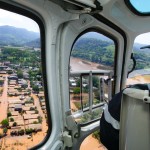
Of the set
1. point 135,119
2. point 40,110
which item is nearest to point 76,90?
point 40,110

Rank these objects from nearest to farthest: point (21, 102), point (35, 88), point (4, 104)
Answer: point (4, 104), point (21, 102), point (35, 88)

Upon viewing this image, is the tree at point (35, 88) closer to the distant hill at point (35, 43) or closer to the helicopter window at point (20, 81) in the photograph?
the helicopter window at point (20, 81)

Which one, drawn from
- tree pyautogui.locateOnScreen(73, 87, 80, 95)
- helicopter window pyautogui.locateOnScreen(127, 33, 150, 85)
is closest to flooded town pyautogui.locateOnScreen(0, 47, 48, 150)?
tree pyautogui.locateOnScreen(73, 87, 80, 95)

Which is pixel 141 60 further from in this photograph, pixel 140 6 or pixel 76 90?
pixel 76 90

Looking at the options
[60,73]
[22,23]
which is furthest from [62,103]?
[22,23]

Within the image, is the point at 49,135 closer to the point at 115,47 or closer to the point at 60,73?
the point at 60,73

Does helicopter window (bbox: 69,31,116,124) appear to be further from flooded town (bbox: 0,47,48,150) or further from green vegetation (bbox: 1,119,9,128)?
green vegetation (bbox: 1,119,9,128)

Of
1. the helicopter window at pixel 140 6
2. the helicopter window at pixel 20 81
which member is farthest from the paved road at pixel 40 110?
the helicopter window at pixel 140 6
